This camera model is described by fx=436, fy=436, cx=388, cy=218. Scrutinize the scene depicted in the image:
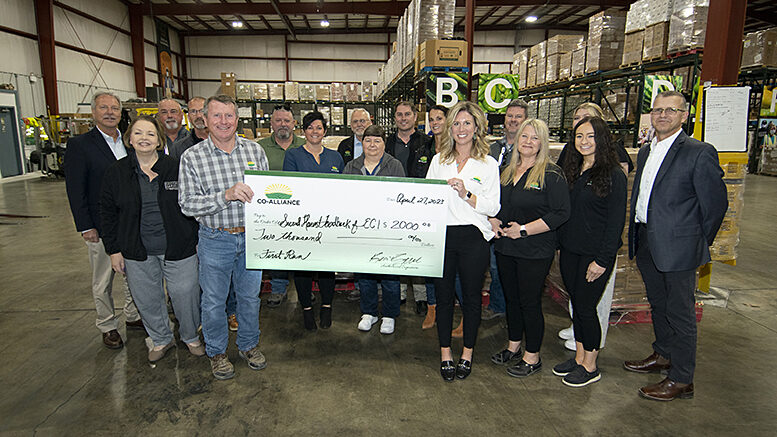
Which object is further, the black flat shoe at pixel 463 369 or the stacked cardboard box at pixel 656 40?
the stacked cardboard box at pixel 656 40

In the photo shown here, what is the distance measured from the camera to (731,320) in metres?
4.15


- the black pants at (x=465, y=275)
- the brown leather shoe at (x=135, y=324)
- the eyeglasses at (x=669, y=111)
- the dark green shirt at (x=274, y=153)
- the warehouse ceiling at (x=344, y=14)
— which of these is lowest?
the brown leather shoe at (x=135, y=324)

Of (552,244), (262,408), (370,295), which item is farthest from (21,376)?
(552,244)

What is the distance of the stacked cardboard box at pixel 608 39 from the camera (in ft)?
26.1

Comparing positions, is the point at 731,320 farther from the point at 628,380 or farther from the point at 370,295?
the point at 370,295

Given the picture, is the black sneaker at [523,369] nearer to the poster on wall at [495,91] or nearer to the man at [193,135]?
the man at [193,135]

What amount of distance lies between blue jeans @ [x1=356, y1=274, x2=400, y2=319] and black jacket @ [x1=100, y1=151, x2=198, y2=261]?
153 centimetres

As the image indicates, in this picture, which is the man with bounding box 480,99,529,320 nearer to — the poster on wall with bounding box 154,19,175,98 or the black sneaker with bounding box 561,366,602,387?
the black sneaker with bounding box 561,366,602,387

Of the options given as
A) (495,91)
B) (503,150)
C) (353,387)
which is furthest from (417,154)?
(495,91)

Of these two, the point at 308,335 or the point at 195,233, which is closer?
the point at 195,233

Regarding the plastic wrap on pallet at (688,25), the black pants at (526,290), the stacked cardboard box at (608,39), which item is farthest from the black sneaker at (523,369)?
the stacked cardboard box at (608,39)

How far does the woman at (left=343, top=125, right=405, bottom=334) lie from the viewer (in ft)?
11.3

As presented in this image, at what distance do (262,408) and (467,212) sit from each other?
1793 millimetres

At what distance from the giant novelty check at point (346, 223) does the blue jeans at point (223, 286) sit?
147 mm
